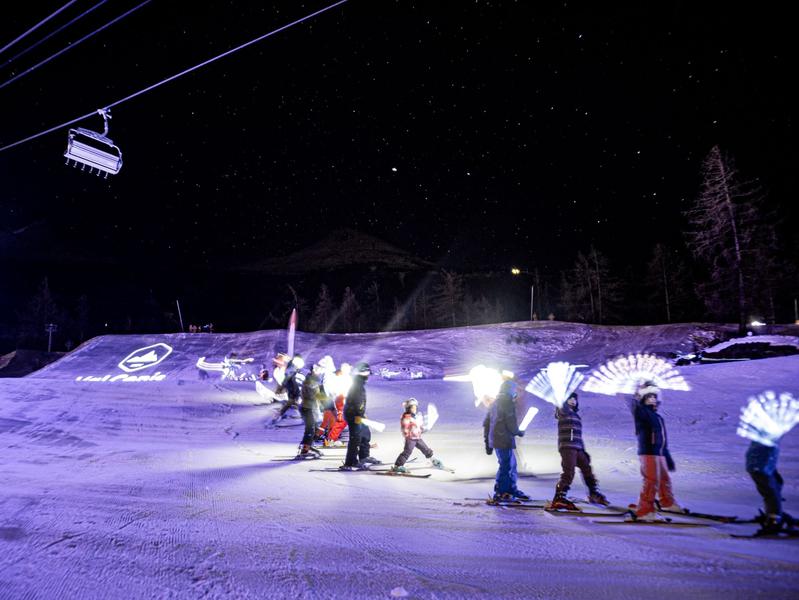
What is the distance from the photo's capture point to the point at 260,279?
15512 centimetres

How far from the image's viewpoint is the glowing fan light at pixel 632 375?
16766mm

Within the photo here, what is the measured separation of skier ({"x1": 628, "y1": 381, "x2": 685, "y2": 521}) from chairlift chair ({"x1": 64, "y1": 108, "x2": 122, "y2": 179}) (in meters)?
9.35

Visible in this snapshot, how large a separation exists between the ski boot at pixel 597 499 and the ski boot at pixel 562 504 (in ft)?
1.27

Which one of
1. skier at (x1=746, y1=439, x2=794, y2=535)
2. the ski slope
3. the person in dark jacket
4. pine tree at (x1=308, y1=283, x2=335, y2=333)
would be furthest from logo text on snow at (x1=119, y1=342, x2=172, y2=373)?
pine tree at (x1=308, y1=283, x2=335, y2=333)

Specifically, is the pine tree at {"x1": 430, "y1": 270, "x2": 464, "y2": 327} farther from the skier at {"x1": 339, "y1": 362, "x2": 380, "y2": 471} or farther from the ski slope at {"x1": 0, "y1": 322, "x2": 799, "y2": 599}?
the skier at {"x1": 339, "y1": 362, "x2": 380, "y2": 471}

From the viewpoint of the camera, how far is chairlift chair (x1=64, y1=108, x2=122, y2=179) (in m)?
8.55

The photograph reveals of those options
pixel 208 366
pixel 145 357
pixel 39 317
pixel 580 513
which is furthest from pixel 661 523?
pixel 39 317

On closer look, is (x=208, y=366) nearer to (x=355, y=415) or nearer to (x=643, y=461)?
(x=355, y=415)

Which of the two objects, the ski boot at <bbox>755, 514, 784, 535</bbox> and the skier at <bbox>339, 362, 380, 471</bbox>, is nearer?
the ski boot at <bbox>755, 514, 784, 535</bbox>

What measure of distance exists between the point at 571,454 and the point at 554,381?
Result: 15.4 meters

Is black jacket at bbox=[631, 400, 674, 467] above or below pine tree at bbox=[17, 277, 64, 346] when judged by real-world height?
below

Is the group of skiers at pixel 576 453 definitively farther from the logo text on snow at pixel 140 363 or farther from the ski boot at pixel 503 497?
the logo text on snow at pixel 140 363

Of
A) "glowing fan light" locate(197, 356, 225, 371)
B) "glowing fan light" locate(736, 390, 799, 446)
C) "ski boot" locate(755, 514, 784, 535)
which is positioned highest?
"glowing fan light" locate(197, 356, 225, 371)

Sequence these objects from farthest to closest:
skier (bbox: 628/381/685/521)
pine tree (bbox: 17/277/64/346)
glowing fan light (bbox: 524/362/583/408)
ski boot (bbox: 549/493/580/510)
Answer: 1. pine tree (bbox: 17/277/64/346)
2. glowing fan light (bbox: 524/362/583/408)
3. ski boot (bbox: 549/493/580/510)
4. skier (bbox: 628/381/685/521)
